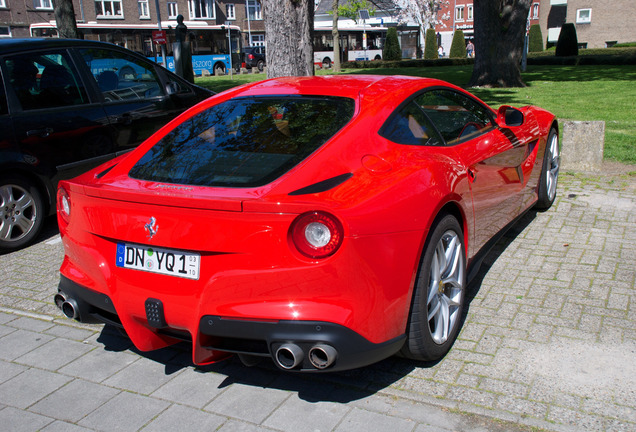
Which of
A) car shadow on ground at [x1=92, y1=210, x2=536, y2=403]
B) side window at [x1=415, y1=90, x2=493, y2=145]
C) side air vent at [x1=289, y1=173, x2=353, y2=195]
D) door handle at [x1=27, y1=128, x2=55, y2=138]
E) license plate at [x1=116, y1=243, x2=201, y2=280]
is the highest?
side window at [x1=415, y1=90, x2=493, y2=145]

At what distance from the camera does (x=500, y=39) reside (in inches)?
703

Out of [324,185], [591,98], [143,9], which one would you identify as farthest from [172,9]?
[324,185]

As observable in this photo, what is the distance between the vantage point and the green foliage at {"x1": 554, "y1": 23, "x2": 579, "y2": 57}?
31688mm

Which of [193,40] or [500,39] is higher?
[193,40]

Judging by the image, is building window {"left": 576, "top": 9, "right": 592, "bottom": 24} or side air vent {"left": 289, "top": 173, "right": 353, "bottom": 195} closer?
side air vent {"left": 289, "top": 173, "right": 353, "bottom": 195}

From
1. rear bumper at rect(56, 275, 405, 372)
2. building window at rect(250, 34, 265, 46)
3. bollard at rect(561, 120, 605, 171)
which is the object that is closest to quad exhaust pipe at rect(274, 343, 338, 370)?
rear bumper at rect(56, 275, 405, 372)

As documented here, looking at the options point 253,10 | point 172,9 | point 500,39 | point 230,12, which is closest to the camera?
point 500,39

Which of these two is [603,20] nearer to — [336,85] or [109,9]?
[109,9]

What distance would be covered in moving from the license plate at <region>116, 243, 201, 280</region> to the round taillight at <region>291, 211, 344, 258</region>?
1.63ft

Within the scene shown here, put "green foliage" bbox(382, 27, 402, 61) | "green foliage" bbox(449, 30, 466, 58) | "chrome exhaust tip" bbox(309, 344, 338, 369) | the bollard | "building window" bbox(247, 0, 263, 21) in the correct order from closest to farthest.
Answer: "chrome exhaust tip" bbox(309, 344, 338, 369) → the bollard → "green foliage" bbox(382, 27, 402, 61) → "green foliage" bbox(449, 30, 466, 58) → "building window" bbox(247, 0, 263, 21)

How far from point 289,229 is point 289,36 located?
549cm

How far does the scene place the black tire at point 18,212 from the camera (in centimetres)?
566

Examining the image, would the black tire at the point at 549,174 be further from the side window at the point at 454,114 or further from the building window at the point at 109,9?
the building window at the point at 109,9

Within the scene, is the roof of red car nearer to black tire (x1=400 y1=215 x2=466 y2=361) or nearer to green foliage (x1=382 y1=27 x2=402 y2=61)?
black tire (x1=400 y1=215 x2=466 y2=361)
